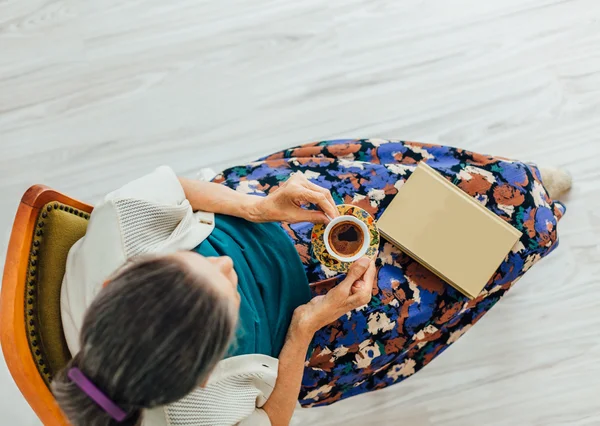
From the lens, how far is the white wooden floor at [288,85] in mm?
1604

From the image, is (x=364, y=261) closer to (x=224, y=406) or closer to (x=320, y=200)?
(x=320, y=200)

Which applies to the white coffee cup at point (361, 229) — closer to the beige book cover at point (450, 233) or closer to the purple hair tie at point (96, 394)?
the beige book cover at point (450, 233)

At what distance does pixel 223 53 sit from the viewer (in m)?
1.66

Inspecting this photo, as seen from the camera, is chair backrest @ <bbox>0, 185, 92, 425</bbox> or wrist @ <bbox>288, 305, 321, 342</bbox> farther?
wrist @ <bbox>288, 305, 321, 342</bbox>

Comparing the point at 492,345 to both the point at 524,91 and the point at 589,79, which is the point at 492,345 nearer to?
the point at 524,91

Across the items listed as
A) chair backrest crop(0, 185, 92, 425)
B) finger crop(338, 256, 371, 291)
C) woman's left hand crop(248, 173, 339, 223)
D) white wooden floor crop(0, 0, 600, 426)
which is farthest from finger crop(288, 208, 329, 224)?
white wooden floor crop(0, 0, 600, 426)

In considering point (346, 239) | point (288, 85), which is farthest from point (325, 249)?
point (288, 85)

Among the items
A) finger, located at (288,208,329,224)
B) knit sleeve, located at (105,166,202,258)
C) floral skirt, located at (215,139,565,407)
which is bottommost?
floral skirt, located at (215,139,565,407)

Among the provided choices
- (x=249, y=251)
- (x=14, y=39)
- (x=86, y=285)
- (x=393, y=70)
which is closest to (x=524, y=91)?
(x=393, y=70)

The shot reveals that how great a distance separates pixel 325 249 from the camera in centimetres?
94

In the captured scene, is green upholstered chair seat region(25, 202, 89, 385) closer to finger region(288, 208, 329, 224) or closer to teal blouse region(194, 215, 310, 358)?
teal blouse region(194, 215, 310, 358)

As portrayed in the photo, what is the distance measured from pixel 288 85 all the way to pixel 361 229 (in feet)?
2.77

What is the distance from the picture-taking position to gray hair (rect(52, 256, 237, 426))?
0.62m

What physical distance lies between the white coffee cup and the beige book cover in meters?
0.13
